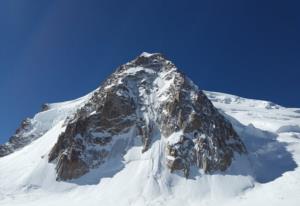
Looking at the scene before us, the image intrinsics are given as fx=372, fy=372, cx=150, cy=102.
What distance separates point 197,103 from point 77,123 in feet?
76.6

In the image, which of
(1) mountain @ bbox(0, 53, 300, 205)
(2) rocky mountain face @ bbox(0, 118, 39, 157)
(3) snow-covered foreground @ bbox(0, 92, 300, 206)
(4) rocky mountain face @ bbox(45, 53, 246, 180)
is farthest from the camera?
(2) rocky mountain face @ bbox(0, 118, 39, 157)

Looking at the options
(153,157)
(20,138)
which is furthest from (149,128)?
(20,138)

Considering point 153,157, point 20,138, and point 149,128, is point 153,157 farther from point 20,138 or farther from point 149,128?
point 20,138

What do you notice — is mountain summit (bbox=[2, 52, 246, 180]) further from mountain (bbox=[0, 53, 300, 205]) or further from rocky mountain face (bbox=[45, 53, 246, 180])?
mountain (bbox=[0, 53, 300, 205])

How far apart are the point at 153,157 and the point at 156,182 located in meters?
6.94

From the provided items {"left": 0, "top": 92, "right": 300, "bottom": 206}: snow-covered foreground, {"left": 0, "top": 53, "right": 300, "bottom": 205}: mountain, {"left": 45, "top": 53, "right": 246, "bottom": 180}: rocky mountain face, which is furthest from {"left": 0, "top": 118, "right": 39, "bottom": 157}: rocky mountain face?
{"left": 45, "top": 53, "right": 246, "bottom": 180}: rocky mountain face

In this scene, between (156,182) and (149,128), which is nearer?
(156,182)

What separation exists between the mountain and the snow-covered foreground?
0.15 meters

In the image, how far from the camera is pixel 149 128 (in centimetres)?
6962

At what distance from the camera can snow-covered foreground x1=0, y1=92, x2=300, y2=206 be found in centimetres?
5253

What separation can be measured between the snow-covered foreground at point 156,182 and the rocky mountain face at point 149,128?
1.78 meters

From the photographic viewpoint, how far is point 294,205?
4650cm

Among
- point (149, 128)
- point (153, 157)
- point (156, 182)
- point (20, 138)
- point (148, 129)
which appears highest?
point (20, 138)

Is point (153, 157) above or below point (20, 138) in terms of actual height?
below
